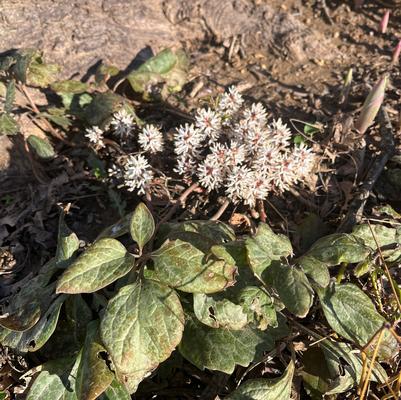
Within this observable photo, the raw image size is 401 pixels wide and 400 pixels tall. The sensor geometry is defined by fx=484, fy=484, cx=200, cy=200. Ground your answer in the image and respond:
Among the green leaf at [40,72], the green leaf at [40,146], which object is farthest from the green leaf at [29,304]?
the green leaf at [40,72]

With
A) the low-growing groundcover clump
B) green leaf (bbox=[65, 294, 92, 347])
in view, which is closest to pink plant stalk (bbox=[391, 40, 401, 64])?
the low-growing groundcover clump

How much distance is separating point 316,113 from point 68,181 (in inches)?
58.9

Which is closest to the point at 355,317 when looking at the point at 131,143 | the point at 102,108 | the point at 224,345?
the point at 224,345

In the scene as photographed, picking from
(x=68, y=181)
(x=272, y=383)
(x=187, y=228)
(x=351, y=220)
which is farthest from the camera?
(x=68, y=181)

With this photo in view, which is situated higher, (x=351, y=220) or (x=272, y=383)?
(x=351, y=220)

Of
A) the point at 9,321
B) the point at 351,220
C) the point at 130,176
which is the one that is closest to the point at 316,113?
the point at 351,220

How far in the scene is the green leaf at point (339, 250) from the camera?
1803 millimetres

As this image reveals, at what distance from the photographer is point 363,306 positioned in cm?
182

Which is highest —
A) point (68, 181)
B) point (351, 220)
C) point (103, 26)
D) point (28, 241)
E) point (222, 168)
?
point (103, 26)

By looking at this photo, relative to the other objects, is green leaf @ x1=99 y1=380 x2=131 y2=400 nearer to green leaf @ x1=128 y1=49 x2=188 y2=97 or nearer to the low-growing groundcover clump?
the low-growing groundcover clump

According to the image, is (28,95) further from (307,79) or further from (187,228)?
(307,79)

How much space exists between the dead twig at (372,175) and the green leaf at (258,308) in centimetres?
69

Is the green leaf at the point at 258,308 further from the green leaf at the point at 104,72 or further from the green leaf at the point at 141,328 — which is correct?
the green leaf at the point at 104,72

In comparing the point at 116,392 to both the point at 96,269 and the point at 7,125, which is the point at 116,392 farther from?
the point at 7,125
